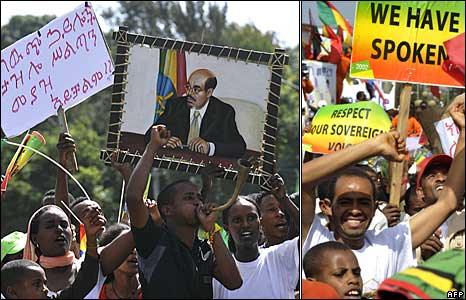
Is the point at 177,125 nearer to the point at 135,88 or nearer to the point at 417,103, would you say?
the point at 135,88

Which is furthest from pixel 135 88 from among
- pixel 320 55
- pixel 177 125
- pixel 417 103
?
pixel 320 55

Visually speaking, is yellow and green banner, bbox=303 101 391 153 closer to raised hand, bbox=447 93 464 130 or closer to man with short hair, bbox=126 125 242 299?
raised hand, bbox=447 93 464 130

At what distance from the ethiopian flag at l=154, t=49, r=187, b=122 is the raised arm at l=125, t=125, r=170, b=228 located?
0.14 metres

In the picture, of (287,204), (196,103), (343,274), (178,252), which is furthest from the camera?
(287,204)

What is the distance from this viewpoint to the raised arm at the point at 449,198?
3758 mm

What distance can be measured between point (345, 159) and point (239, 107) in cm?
41

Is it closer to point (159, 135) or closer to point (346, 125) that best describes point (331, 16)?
point (346, 125)

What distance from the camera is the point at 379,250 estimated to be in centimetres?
385

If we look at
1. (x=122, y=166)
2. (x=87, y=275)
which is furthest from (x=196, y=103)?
(x=87, y=275)

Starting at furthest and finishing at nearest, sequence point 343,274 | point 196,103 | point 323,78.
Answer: point 323,78 → point 196,103 → point 343,274

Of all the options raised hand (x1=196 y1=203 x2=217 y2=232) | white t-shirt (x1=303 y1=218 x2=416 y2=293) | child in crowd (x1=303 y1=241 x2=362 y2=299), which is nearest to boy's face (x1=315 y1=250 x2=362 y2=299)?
Answer: child in crowd (x1=303 y1=241 x2=362 y2=299)

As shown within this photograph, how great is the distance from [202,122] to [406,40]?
3.00 ft

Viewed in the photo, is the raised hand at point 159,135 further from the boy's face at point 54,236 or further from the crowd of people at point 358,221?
the boy's face at point 54,236

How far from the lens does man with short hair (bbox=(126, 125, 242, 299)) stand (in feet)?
12.1
